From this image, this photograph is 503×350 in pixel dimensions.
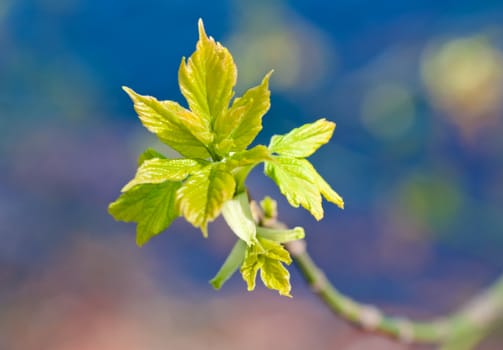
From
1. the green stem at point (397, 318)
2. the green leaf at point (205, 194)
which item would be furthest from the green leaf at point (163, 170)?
the green stem at point (397, 318)

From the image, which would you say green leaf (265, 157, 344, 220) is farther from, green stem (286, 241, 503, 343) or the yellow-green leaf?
green stem (286, 241, 503, 343)

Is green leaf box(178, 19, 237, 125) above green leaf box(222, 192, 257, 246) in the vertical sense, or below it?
above

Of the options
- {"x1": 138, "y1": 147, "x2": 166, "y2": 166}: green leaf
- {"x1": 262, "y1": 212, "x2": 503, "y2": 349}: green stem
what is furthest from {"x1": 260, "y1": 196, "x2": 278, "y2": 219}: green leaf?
{"x1": 138, "y1": 147, "x2": 166, "y2": 166}: green leaf

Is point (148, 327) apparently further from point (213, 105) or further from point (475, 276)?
point (213, 105)

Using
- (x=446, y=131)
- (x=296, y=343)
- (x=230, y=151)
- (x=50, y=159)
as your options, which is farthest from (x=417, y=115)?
(x=230, y=151)

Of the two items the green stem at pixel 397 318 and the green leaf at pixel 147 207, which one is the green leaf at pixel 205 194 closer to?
the green leaf at pixel 147 207

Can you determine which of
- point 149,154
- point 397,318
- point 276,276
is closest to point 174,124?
point 149,154

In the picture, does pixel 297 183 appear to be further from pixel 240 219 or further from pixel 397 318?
pixel 397 318
